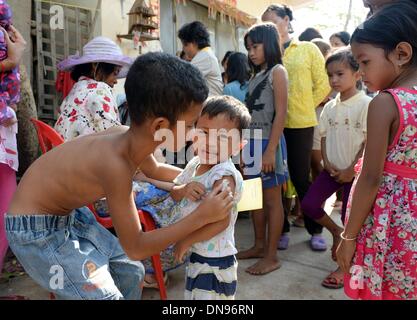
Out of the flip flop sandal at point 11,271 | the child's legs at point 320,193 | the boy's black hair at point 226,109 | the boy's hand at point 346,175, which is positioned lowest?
the flip flop sandal at point 11,271

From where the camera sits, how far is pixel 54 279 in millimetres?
1397

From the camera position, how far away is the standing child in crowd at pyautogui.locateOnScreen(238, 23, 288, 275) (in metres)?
2.68

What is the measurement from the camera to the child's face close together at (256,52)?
2.73 m

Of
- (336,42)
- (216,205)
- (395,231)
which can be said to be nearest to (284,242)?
(395,231)

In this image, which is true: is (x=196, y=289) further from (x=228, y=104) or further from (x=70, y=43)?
(x=70, y=43)

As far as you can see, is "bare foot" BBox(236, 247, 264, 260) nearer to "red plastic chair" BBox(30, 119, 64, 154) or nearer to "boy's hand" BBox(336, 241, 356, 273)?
"boy's hand" BBox(336, 241, 356, 273)

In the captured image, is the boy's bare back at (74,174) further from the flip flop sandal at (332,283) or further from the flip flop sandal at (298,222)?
the flip flop sandal at (298,222)

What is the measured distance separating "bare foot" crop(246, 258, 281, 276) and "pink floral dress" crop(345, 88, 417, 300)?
127 cm

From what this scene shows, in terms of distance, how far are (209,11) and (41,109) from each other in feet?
10.9

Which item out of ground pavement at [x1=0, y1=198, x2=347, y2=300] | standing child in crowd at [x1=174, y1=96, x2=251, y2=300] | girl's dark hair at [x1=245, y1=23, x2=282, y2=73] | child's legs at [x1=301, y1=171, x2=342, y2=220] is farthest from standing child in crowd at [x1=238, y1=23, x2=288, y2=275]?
standing child in crowd at [x1=174, y1=96, x2=251, y2=300]

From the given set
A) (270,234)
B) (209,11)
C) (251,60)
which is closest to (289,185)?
(270,234)

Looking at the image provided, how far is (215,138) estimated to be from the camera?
1.61 meters

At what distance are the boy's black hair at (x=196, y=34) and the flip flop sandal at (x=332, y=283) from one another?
248 cm

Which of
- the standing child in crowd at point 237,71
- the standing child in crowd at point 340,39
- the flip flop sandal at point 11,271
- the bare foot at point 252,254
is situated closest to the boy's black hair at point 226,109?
the bare foot at point 252,254
